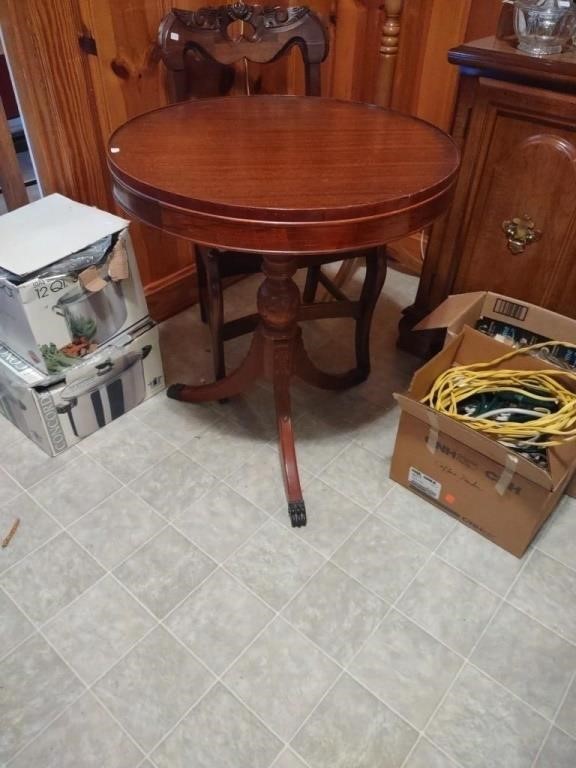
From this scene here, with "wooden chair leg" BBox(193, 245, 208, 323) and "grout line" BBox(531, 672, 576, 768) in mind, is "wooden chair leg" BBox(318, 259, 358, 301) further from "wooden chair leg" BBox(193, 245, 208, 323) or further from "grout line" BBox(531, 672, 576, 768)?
"grout line" BBox(531, 672, 576, 768)

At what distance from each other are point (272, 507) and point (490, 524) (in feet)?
1.66

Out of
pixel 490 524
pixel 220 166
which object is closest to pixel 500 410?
pixel 490 524

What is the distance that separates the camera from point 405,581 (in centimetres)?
129

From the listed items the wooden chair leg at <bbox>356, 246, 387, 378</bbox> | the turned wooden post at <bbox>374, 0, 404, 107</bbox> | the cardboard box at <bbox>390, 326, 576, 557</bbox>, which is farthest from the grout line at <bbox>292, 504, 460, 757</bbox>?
the turned wooden post at <bbox>374, 0, 404, 107</bbox>

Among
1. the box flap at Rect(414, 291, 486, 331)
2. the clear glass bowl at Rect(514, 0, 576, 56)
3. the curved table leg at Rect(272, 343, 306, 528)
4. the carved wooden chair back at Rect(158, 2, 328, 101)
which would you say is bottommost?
the curved table leg at Rect(272, 343, 306, 528)

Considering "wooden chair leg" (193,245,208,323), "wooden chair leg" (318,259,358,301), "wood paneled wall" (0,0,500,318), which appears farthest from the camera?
"wooden chair leg" (318,259,358,301)

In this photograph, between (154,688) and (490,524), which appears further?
(490,524)

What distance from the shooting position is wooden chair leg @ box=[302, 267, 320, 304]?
1989 mm

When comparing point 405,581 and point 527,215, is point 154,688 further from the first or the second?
point 527,215

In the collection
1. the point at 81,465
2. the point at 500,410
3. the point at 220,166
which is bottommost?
the point at 81,465

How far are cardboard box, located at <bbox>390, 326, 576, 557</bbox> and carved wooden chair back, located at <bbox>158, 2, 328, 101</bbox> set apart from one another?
0.85 metres

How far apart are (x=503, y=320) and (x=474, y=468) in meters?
0.47

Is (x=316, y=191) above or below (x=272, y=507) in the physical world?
above

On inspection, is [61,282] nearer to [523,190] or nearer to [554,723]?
[523,190]
